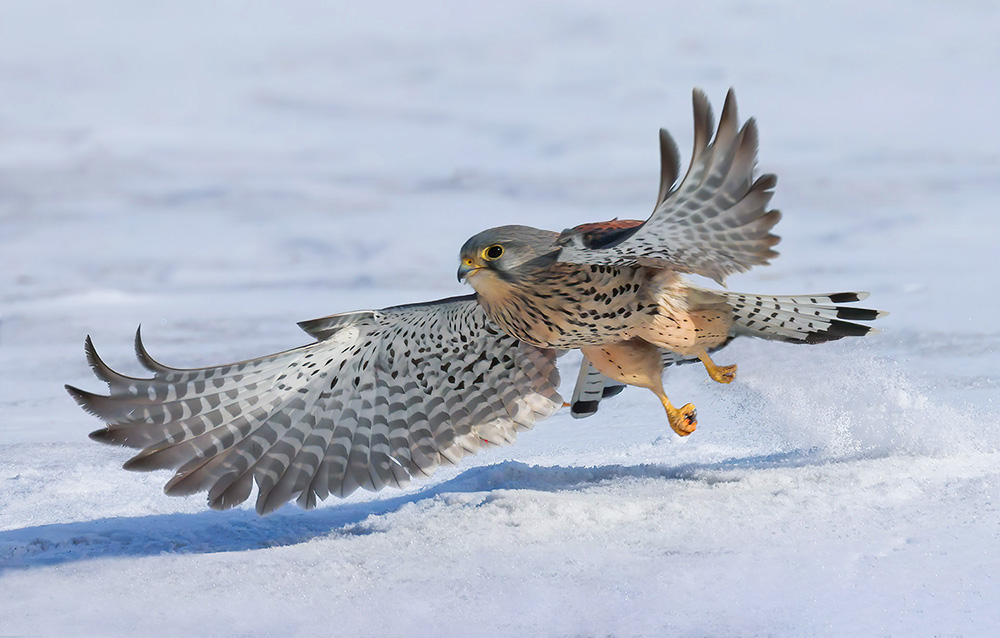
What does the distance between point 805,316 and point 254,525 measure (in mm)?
4111

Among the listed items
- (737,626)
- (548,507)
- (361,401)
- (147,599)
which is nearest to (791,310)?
(548,507)

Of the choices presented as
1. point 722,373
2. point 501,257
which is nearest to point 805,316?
point 722,373

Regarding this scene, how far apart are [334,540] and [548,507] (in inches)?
55.4

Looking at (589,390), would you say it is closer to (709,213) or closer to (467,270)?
(467,270)

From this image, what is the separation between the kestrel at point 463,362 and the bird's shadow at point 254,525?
1.76ft

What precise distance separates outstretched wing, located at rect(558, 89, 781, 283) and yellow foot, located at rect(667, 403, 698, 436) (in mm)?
1575

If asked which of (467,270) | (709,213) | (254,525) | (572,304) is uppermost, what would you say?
(709,213)

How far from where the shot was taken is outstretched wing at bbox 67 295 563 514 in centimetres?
543

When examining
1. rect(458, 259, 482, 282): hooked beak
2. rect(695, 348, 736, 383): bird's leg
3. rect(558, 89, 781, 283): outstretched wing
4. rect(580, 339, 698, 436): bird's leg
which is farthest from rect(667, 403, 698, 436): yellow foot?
rect(458, 259, 482, 282): hooked beak

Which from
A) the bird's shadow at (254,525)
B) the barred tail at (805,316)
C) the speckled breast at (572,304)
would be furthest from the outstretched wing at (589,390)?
the speckled breast at (572,304)

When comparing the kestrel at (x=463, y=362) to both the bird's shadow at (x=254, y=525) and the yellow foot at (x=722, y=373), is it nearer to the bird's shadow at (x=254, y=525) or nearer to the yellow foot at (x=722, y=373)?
the yellow foot at (x=722, y=373)

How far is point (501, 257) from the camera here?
202 inches

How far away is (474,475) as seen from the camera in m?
7.23

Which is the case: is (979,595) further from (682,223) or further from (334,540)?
(334,540)
